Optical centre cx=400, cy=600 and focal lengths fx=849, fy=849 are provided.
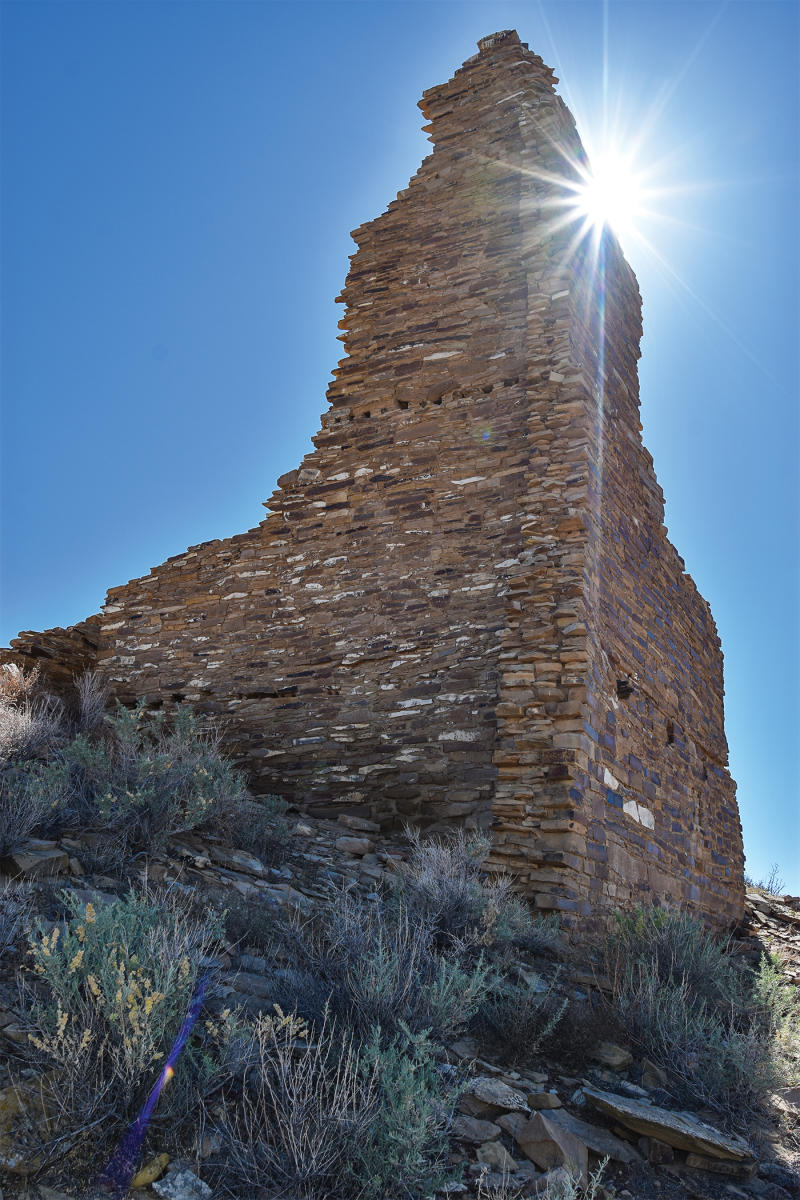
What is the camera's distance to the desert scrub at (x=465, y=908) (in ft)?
13.6

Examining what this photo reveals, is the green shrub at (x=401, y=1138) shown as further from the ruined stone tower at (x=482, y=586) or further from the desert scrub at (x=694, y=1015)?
the ruined stone tower at (x=482, y=586)

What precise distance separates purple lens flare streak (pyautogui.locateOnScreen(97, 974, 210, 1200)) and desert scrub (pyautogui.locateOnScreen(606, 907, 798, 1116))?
6.70 ft

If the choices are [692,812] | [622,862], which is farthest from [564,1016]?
[692,812]

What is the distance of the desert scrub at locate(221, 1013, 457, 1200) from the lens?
228 cm

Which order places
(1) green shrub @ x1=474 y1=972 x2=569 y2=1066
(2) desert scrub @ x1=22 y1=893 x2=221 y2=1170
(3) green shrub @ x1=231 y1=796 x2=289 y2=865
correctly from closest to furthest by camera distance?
(2) desert scrub @ x1=22 y1=893 x2=221 y2=1170 → (1) green shrub @ x1=474 y1=972 x2=569 y2=1066 → (3) green shrub @ x1=231 y1=796 x2=289 y2=865

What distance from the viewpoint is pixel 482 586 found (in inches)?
280

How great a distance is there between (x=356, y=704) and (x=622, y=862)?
2526 mm

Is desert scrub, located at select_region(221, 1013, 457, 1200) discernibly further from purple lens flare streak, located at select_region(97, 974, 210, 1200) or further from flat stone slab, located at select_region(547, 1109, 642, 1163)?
flat stone slab, located at select_region(547, 1109, 642, 1163)

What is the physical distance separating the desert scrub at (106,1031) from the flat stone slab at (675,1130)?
149 cm

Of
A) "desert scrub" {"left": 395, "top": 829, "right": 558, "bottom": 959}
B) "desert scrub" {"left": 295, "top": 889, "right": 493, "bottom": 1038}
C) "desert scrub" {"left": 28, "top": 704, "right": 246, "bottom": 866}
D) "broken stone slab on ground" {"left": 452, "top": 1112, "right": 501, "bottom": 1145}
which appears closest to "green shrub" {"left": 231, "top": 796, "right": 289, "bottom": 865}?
"desert scrub" {"left": 28, "top": 704, "right": 246, "bottom": 866}

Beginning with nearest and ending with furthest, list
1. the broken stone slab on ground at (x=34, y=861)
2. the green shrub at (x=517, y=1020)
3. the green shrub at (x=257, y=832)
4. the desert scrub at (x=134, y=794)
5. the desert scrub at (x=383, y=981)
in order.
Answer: the desert scrub at (x=383, y=981), the green shrub at (x=517, y=1020), the broken stone slab on ground at (x=34, y=861), the desert scrub at (x=134, y=794), the green shrub at (x=257, y=832)

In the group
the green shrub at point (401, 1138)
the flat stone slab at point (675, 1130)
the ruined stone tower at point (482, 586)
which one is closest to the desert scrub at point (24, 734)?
the ruined stone tower at point (482, 586)

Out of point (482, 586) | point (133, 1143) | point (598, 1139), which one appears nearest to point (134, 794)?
point (133, 1143)

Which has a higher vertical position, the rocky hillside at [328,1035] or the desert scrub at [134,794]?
the desert scrub at [134,794]
